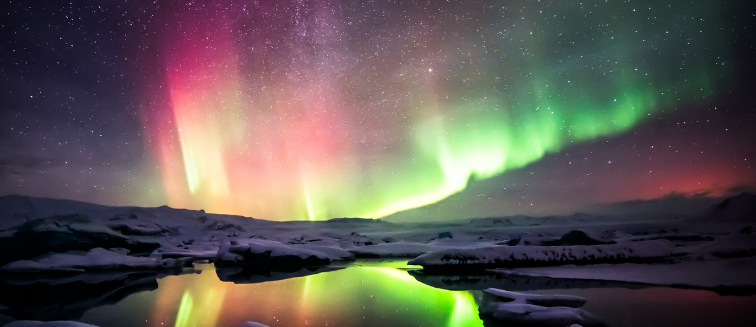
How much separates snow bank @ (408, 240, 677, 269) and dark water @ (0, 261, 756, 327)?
1955 millimetres

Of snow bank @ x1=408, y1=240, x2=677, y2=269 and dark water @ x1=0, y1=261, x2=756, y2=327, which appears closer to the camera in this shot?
dark water @ x1=0, y1=261, x2=756, y2=327

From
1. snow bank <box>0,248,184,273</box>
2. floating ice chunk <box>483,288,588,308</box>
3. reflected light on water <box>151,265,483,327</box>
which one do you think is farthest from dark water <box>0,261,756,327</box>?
snow bank <box>0,248,184,273</box>

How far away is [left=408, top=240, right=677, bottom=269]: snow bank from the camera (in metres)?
12.0

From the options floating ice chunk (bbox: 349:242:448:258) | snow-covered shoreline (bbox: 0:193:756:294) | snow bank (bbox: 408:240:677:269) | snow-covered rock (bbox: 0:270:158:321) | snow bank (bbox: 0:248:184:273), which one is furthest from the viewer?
floating ice chunk (bbox: 349:242:448:258)

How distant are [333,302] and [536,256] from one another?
25.2 feet

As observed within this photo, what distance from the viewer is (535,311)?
487cm

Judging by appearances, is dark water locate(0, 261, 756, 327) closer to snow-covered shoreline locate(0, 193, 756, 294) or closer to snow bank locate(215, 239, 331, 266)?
snow-covered shoreline locate(0, 193, 756, 294)

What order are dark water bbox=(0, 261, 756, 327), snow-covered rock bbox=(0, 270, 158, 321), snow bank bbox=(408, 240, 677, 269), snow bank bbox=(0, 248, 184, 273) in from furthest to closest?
1. snow bank bbox=(0, 248, 184, 273)
2. snow bank bbox=(408, 240, 677, 269)
3. snow-covered rock bbox=(0, 270, 158, 321)
4. dark water bbox=(0, 261, 756, 327)

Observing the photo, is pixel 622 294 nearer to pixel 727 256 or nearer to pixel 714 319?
pixel 714 319

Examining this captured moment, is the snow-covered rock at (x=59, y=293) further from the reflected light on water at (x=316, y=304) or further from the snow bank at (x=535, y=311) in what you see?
the snow bank at (x=535, y=311)

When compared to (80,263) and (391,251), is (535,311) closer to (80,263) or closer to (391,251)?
(391,251)

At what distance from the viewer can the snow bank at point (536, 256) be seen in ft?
39.4

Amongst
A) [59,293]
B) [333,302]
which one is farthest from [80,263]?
[333,302]

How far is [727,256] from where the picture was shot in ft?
40.3
